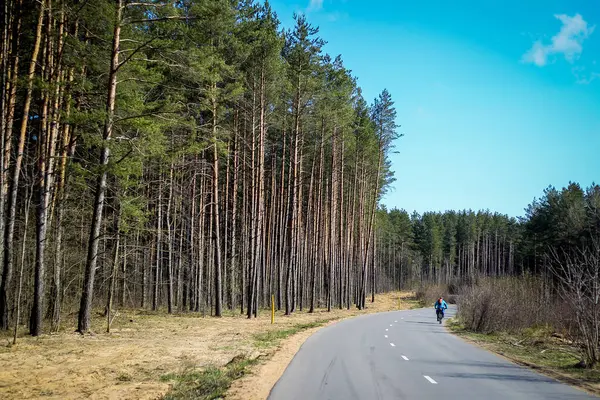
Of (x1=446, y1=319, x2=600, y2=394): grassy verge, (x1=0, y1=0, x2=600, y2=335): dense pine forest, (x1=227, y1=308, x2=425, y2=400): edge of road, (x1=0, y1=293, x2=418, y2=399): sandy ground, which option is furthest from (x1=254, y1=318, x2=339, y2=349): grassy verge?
(x1=446, y1=319, x2=600, y2=394): grassy verge

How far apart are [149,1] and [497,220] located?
125 meters

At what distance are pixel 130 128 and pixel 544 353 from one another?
1686cm

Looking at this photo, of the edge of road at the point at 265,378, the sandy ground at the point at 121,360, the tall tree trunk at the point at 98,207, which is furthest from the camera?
the tall tree trunk at the point at 98,207

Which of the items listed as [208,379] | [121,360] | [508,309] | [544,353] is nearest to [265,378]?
[208,379]

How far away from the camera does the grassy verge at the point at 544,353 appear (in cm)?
1173

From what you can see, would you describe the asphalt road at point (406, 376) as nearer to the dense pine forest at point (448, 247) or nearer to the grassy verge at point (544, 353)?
the grassy verge at point (544, 353)

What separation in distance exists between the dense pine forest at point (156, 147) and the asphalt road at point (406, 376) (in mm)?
7452

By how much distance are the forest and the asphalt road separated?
7.75m

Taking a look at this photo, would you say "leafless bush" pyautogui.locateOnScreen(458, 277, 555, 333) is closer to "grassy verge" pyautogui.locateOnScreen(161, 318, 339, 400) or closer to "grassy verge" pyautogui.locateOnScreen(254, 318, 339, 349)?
"grassy verge" pyautogui.locateOnScreen(254, 318, 339, 349)

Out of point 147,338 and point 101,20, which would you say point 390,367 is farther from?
point 101,20

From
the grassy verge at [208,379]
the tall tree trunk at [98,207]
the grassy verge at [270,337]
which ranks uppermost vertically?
the tall tree trunk at [98,207]

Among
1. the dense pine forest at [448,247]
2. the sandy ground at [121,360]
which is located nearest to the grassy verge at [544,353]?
the sandy ground at [121,360]

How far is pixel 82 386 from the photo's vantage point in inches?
368

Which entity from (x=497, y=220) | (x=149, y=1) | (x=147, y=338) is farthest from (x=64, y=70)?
(x=497, y=220)
